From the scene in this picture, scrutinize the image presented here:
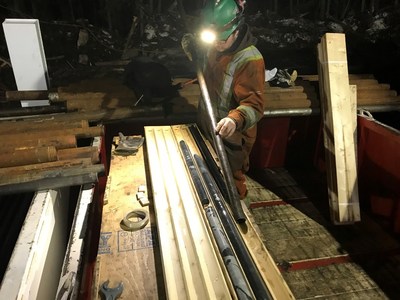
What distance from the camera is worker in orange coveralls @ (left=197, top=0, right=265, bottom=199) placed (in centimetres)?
252

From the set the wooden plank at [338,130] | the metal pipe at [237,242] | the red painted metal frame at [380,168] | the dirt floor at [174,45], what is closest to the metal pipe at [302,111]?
the wooden plank at [338,130]

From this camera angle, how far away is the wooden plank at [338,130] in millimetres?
3553

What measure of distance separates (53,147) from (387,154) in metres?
3.54

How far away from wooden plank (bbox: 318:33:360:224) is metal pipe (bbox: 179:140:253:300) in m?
1.97

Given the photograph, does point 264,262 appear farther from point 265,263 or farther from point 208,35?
point 208,35

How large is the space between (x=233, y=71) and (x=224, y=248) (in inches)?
65.1

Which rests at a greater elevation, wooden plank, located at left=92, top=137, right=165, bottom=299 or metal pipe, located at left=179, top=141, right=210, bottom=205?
metal pipe, located at left=179, top=141, right=210, bottom=205

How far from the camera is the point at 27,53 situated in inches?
173

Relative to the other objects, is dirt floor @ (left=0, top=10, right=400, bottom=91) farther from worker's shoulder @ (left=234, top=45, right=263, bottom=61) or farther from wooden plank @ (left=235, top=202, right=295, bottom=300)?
wooden plank @ (left=235, top=202, right=295, bottom=300)

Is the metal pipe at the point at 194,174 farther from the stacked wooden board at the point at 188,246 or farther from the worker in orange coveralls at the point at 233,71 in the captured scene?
the worker in orange coveralls at the point at 233,71

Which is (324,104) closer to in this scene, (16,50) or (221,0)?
(221,0)

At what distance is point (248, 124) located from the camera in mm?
2557

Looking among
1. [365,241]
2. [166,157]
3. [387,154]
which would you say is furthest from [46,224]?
[387,154]

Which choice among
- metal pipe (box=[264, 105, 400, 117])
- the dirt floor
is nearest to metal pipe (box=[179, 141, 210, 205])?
metal pipe (box=[264, 105, 400, 117])
